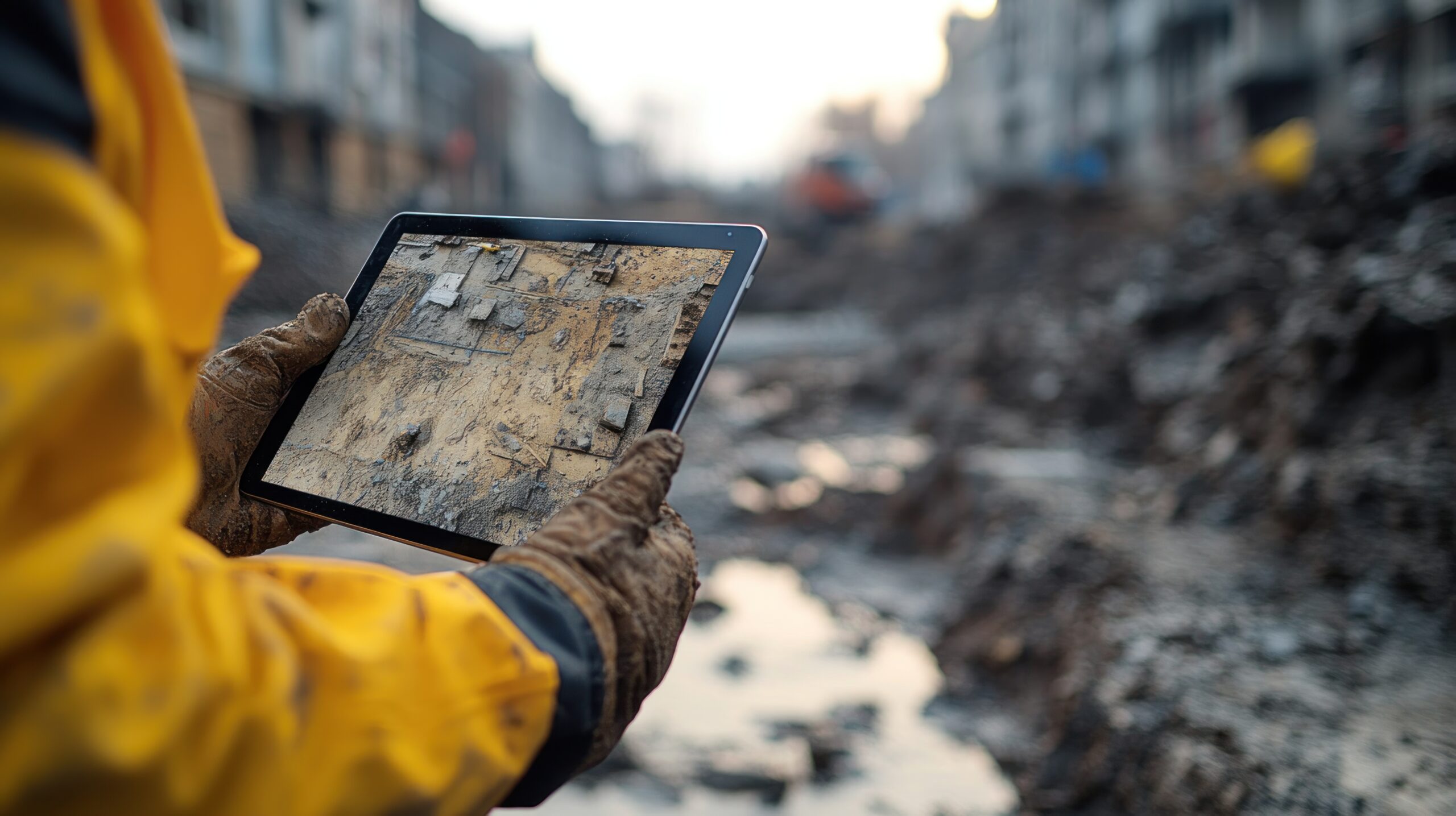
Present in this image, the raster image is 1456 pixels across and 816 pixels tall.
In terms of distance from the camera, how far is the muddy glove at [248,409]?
1.40m

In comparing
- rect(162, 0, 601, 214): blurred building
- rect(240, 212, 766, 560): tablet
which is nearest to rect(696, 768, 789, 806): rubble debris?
rect(240, 212, 766, 560): tablet

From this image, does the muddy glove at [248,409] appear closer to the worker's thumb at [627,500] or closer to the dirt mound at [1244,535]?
the worker's thumb at [627,500]

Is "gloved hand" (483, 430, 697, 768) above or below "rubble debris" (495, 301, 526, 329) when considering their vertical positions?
below

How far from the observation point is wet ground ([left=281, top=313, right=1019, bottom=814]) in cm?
283

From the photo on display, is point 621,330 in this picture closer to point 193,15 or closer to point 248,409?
point 248,409

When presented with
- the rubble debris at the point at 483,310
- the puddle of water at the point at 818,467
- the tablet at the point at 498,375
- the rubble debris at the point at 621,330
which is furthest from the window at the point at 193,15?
the rubble debris at the point at 621,330

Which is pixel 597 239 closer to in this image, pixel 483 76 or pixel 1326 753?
pixel 1326 753

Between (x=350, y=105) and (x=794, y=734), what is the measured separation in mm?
19459

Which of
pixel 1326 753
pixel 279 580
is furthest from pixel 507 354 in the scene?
pixel 1326 753

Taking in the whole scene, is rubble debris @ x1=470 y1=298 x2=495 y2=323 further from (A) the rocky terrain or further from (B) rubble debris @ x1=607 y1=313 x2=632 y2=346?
(A) the rocky terrain

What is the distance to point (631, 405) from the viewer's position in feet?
4.08

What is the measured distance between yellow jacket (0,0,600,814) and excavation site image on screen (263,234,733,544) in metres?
0.41

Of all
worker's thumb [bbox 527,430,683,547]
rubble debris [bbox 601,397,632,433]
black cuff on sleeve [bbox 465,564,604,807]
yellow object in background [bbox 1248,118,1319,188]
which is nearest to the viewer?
black cuff on sleeve [bbox 465,564,604,807]

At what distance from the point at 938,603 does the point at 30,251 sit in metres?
4.30
